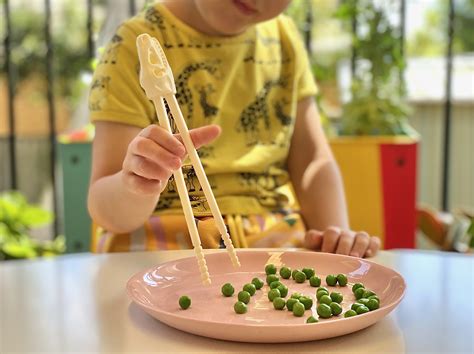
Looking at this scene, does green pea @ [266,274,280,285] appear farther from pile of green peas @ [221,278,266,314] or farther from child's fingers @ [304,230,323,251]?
child's fingers @ [304,230,323,251]

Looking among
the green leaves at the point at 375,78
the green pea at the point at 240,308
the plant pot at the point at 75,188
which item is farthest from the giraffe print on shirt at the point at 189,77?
the green leaves at the point at 375,78

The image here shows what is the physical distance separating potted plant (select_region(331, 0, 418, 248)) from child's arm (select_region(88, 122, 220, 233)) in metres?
0.86

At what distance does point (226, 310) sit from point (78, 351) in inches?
4.4

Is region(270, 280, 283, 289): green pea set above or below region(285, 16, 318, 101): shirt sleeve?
below

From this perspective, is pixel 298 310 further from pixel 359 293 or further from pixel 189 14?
pixel 189 14

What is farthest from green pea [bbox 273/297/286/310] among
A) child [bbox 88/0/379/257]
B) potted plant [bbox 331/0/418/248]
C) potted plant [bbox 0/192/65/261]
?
potted plant [bbox 0/192/65/261]

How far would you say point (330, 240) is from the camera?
0.73 m

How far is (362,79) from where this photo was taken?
183 cm

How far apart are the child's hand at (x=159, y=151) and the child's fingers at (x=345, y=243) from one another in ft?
0.80

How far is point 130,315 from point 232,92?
17.8 inches

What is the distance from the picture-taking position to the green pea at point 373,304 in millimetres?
504

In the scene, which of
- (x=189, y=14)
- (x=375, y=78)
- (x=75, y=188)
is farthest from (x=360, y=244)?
(x=375, y=78)

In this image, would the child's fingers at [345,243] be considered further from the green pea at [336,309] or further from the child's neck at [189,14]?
the child's neck at [189,14]

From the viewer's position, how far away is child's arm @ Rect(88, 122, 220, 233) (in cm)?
49
